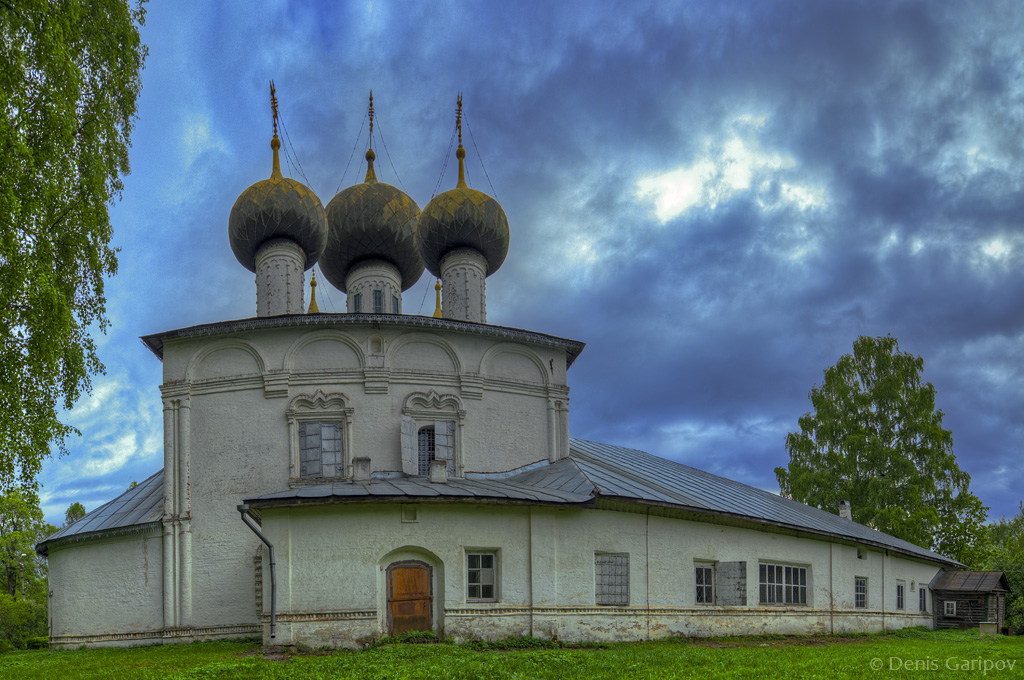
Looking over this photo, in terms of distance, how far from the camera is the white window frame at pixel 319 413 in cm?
1784

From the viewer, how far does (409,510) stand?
47.3 ft

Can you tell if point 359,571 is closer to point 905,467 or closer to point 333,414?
point 333,414

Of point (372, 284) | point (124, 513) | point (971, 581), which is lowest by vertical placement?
point (971, 581)

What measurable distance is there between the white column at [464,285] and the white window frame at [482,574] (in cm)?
819

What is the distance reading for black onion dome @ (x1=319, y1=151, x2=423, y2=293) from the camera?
23.6 metres

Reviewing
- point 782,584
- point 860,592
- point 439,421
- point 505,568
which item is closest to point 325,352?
point 439,421

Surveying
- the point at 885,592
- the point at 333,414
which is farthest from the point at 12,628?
the point at 885,592

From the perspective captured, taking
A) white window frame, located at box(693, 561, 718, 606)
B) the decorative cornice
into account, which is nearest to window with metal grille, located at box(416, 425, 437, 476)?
the decorative cornice

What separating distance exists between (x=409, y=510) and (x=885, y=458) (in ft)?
74.3

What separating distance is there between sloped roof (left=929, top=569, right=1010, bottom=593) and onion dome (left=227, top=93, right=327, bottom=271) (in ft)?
67.0

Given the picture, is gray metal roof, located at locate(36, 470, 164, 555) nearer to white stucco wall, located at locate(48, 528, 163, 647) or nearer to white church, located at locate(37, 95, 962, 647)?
white church, located at locate(37, 95, 962, 647)

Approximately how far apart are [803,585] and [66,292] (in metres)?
15.8

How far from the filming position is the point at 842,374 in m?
33.5

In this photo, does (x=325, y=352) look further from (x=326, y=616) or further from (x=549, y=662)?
(x=549, y=662)
